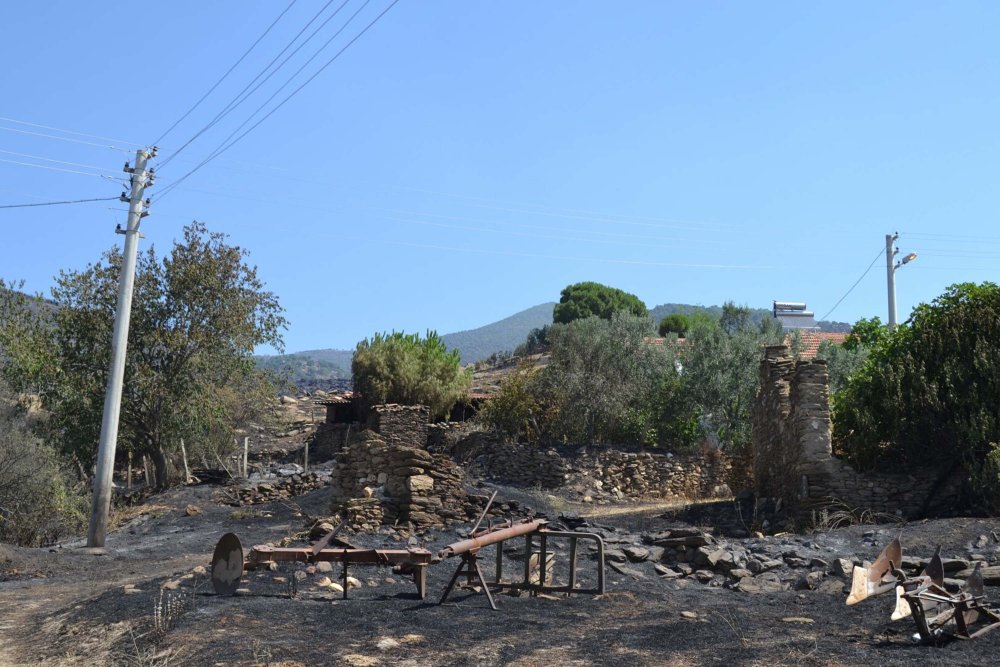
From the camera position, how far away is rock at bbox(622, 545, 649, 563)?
1417 cm

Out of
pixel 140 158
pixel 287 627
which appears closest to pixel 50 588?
pixel 287 627

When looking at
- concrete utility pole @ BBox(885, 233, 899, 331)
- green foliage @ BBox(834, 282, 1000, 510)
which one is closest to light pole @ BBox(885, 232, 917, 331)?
concrete utility pole @ BBox(885, 233, 899, 331)

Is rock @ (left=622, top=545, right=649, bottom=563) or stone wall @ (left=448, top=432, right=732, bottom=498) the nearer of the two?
rock @ (left=622, top=545, right=649, bottom=563)

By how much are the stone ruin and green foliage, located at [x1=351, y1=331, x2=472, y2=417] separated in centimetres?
1990

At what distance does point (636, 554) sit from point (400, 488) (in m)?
4.21

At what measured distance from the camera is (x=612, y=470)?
1200 inches

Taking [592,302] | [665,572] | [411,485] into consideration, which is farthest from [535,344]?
[665,572]

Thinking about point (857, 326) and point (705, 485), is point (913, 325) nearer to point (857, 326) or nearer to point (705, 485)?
point (705, 485)

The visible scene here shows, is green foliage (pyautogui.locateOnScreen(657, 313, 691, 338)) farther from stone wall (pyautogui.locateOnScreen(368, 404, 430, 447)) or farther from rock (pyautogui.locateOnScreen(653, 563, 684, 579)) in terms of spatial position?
rock (pyautogui.locateOnScreen(653, 563, 684, 579))

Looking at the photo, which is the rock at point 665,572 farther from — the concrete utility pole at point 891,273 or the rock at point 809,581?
the concrete utility pole at point 891,273

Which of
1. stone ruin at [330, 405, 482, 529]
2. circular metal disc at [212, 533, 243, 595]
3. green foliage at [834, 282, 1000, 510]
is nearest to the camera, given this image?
circular metal disc at [212, 533, 243, 595]

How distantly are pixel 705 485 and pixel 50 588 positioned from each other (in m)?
19.9

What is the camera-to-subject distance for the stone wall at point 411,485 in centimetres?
1612

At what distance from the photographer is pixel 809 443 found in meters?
18.4
